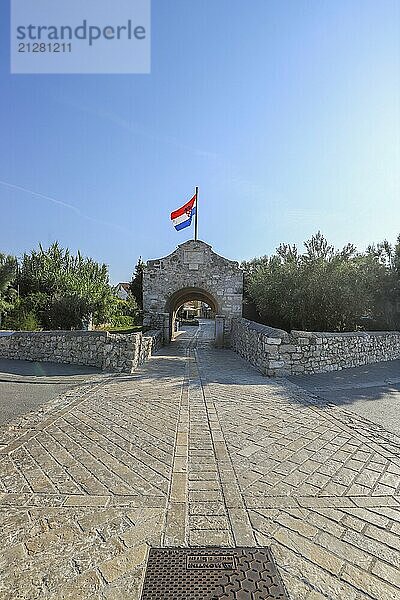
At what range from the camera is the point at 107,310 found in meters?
22.1

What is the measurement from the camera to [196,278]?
19.7 m

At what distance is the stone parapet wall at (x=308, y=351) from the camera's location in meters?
9.96

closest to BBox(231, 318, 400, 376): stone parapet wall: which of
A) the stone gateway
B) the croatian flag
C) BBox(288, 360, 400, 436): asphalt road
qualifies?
BBox(288, 360, 400, 436): asphalt road

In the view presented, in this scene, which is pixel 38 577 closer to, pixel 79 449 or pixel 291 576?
pixel 291 576

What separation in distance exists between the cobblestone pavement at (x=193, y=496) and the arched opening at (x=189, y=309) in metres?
14.5

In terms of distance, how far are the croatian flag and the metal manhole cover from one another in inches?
773

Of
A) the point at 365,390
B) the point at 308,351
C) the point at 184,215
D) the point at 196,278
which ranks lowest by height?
the point at 365,390

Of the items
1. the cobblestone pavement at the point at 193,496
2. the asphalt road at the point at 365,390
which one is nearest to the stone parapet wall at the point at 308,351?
the asphalt road at the point at 365,390

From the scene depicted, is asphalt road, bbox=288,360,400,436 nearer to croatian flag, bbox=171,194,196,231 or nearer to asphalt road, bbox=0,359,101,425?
asphalt road, bbox=0,359,101,425

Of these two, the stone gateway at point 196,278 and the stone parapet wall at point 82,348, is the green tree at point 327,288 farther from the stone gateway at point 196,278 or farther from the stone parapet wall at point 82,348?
the stone parapet wall at point 82,348

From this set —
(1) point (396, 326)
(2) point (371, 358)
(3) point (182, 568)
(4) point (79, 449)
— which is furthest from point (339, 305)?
(3) point (182, 568)

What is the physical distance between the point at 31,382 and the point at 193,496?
6.61 m

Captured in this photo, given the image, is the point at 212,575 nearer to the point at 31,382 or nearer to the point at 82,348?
the point at 31,382

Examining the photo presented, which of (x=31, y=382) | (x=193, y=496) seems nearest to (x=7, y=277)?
(x=31, y=382)
